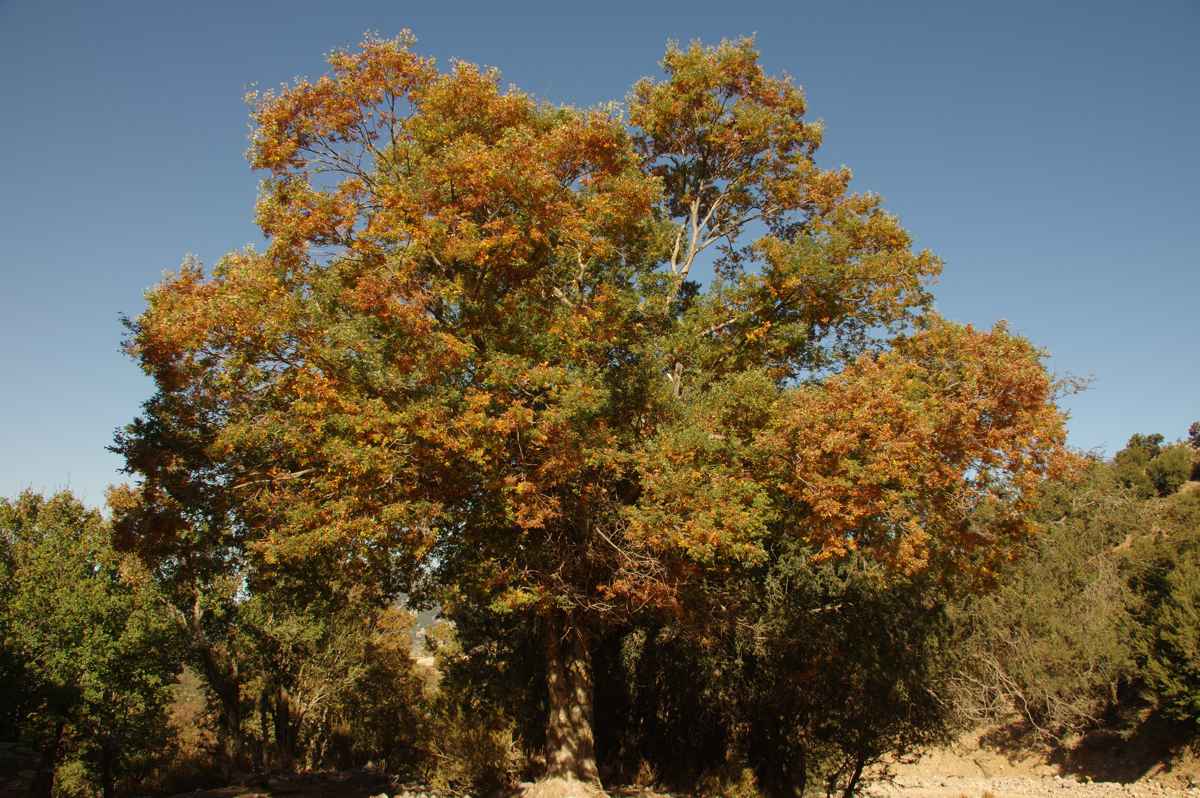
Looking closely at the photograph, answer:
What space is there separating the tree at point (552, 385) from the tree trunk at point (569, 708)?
6 centimetres

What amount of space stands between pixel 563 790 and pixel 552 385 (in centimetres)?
757

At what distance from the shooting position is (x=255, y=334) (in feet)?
35.3

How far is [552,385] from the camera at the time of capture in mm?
10219

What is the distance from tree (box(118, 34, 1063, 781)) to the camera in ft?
33.6

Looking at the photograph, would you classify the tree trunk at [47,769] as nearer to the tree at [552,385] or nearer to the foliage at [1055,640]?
the tree at [552,385]

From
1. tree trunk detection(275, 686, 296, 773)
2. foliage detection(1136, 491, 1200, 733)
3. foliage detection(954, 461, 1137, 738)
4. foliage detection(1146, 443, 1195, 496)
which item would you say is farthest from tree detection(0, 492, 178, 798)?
foliage detection(1146, 443, 1195, 496)

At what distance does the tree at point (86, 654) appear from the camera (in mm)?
19375

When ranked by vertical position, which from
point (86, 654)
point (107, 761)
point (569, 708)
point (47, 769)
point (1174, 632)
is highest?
point (86, 654)

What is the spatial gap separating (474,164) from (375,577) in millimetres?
7841

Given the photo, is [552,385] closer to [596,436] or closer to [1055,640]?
[596,436]

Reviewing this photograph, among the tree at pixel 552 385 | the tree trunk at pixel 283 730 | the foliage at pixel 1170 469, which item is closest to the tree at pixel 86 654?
the tree trunk at pixel 283 730

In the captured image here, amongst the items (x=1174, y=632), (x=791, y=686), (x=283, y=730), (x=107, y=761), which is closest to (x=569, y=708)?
(x=791, y=686)

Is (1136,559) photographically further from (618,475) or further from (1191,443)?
(1191,443)

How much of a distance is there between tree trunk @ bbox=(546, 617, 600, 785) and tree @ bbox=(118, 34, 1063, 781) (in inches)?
2.6
